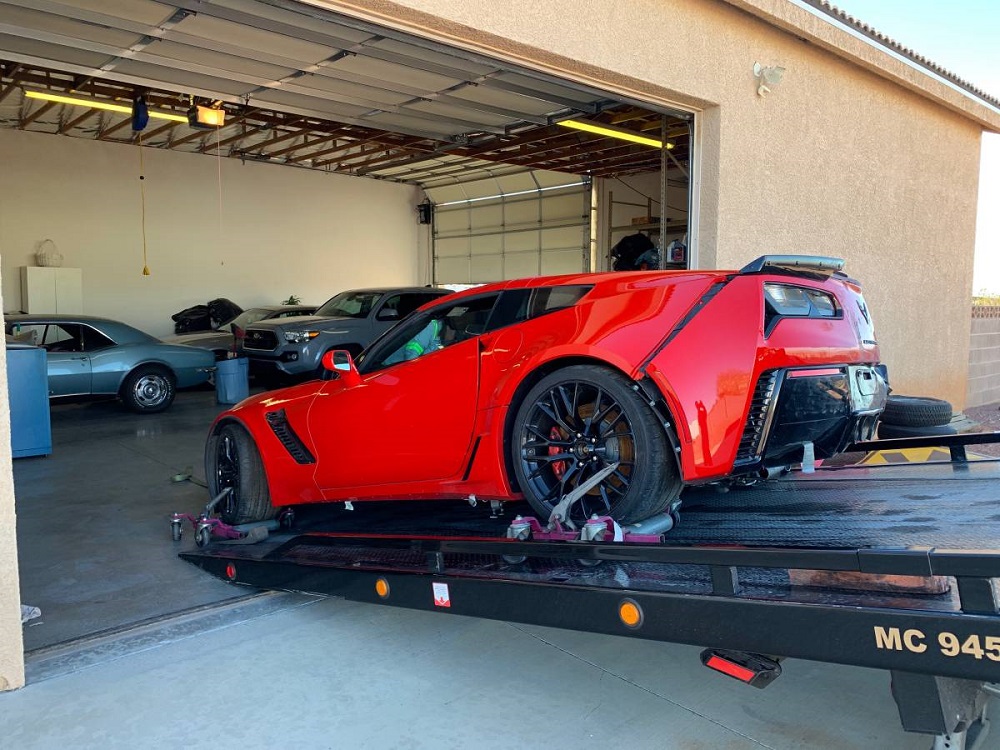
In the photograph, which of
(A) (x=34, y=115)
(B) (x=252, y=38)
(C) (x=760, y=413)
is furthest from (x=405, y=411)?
(A) (x=34, y=115)

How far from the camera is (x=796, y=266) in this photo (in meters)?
3.34

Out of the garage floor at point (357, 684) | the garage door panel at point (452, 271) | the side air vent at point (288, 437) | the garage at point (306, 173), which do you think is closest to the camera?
the garage floor at point (357, 684)

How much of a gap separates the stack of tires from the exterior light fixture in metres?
3.05

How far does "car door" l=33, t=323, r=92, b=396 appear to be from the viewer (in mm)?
9852

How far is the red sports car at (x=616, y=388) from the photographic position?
2.97 meters

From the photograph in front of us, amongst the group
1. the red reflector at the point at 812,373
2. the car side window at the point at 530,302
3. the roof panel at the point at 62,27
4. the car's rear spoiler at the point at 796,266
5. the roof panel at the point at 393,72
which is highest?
the roof panel at the point at 62,27

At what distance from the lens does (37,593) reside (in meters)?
4.34

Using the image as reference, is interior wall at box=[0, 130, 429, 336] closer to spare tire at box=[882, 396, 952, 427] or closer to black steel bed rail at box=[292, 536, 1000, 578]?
spare tire at box=[882, 396, 952, 427]

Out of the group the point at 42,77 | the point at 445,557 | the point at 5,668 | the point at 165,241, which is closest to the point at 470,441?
the point at 445,557

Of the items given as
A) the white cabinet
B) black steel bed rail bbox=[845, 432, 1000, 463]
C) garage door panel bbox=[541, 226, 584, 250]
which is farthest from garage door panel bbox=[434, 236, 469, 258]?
black steel bed rail bbox=[845, 432, 1000, 463]

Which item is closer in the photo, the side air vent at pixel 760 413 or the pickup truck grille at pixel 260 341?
the side air vent at pixel 760 413

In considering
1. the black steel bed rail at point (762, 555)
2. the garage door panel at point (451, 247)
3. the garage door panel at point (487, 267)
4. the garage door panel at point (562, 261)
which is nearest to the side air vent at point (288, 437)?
the black steel bed rail at point (762, 555)

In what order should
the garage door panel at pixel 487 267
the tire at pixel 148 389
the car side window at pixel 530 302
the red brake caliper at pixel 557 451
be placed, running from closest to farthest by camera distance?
the red brake caliper at pixel 557 451, the car side window at pixel 530 302, the tire at pixel 148 389, the garage door panel at pixel 487 267

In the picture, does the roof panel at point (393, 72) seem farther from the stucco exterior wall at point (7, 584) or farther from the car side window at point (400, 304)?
the stucco exterior wall at point (7, 584)
